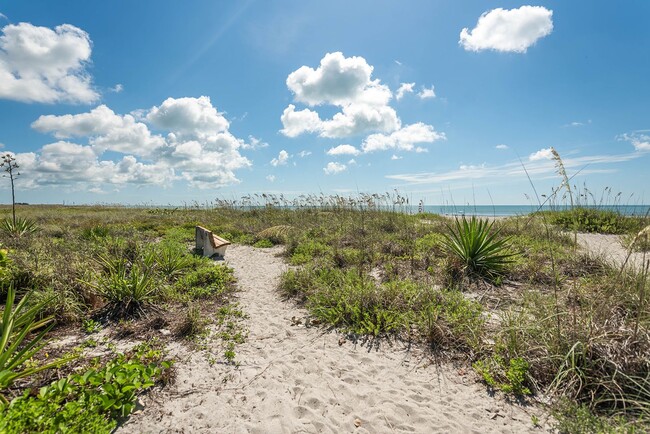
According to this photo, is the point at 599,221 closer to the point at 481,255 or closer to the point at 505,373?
the point at 481,255

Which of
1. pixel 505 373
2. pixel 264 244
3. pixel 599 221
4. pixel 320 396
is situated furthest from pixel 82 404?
pixel 599 221

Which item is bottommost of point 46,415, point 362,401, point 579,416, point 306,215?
point 362,401

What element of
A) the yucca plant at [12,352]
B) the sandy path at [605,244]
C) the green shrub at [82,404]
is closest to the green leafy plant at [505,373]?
the green shrub at [82,404]

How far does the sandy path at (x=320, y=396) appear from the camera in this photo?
277 centimetres

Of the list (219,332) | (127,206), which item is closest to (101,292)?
(219,332)

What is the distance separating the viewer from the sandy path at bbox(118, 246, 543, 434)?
277 centimetres

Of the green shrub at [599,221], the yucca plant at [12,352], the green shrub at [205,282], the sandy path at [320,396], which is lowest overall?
the sandy path at [320,396]

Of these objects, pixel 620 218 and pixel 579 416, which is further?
pixel 620 218

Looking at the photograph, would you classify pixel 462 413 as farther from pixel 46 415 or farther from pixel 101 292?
pixel 101 292

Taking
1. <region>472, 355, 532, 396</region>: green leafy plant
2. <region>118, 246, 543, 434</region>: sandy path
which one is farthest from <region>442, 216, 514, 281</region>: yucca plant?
<region>118, 246, 543, 434</region>: sandy path

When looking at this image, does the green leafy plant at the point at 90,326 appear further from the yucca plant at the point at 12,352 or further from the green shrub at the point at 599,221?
the green shrub at the point at 599,221

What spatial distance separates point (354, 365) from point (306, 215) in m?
12.6

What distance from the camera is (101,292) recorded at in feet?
16.8

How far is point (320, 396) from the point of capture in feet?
10.4
